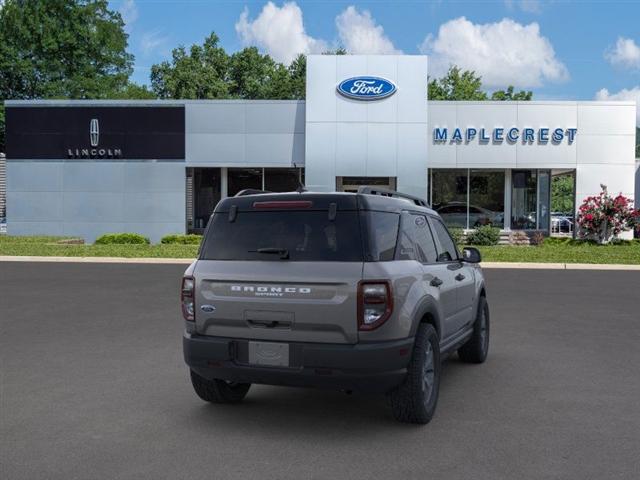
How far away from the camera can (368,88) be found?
2570cm

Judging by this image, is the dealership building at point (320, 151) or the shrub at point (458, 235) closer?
the shrub at point (458, 235)

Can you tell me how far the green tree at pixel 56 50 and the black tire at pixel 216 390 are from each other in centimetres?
4545

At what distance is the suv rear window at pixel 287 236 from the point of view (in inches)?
191

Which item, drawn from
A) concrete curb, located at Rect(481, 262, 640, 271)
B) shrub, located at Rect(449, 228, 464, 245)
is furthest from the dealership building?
concrete curb, located at Rect(481, 262, 640, 271)

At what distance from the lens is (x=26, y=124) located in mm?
27797

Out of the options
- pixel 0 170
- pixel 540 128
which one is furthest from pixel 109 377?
pixel 0 170

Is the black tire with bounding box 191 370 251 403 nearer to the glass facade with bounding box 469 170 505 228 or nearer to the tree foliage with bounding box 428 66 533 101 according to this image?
the glass facade with bounding box 469 170 505 228

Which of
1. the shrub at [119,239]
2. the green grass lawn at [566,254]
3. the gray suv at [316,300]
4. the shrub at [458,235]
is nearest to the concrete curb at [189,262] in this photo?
the green grass lawn at [566,254]

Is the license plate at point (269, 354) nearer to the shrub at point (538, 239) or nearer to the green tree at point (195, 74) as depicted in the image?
the shrub at point (538, 239)

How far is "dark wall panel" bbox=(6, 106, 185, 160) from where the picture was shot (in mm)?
27391

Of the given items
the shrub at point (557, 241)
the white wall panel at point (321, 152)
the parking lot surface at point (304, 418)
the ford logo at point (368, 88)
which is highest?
the ford logo at point (368, 88)

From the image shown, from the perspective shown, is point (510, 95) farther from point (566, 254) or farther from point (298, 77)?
point (566, 254)

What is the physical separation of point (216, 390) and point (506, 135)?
2307cm

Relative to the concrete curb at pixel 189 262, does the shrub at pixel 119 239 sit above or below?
above
